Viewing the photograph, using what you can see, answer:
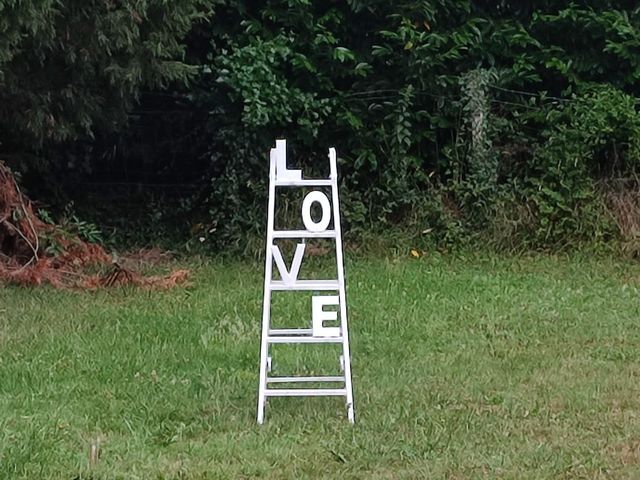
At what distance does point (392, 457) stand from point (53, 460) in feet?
4.56

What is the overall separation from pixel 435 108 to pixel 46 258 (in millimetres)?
3854

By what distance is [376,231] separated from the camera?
9.80m

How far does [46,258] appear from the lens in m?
8.36

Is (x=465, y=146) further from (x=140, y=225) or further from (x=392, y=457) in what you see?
(x=392, y=457)

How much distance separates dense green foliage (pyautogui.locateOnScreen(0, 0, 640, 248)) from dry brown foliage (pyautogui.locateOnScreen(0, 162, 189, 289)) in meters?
1.16

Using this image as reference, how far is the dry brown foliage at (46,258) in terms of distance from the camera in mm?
7988

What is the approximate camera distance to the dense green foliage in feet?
31.0

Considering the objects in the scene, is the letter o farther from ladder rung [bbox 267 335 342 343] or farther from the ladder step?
ladder rung [bbox 267 335 342 343]

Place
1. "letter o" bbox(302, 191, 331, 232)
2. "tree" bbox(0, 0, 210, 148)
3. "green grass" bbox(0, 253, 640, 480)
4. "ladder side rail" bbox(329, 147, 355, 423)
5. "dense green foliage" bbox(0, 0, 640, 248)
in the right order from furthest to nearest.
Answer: "dense green foliage" bbox(0, 0, 640, 248) < "tree" bbox(0, 0, 210, 148) < "ladder side rail" bbox(329, 147, 355, 423) < "letter o" bbox(302, 191, 331, 232) < "green grass" bbox(0, 253, 640, 480)

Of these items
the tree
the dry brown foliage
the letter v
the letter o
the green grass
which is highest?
the tree

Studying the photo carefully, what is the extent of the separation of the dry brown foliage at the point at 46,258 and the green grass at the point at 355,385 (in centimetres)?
26

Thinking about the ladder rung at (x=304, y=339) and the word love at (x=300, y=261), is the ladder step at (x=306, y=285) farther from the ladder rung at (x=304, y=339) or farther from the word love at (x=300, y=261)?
the ladder rung at (x=304, y=339)

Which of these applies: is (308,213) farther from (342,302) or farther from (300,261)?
(342,302)

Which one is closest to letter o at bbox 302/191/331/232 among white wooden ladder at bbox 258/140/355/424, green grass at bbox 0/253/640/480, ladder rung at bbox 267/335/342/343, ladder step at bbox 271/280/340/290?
white wooden ladder at bbox 258/140/355/424
